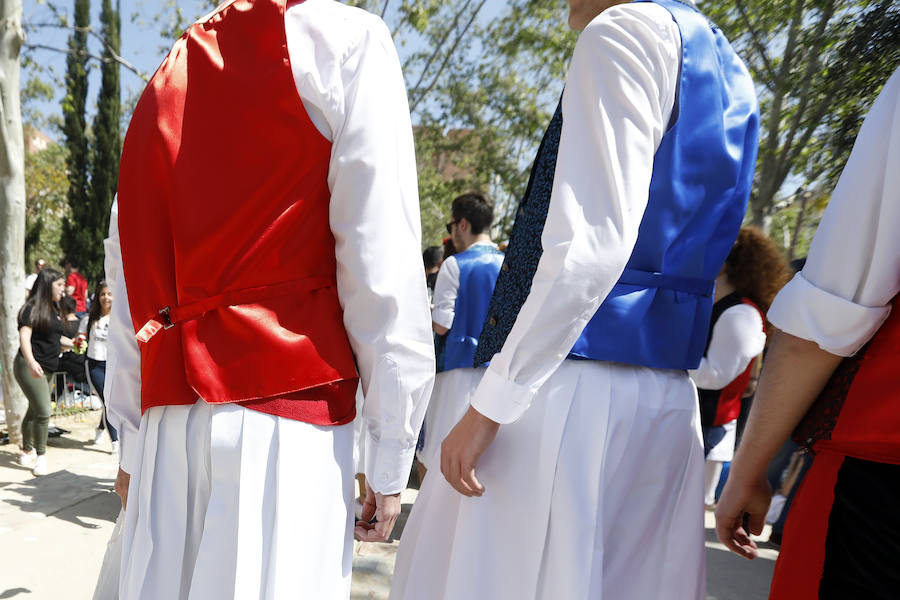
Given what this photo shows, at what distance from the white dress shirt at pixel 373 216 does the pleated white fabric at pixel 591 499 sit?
0.67 feet

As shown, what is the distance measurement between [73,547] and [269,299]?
3638mm

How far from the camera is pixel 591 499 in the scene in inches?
51.0

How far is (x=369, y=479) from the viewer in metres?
1.39

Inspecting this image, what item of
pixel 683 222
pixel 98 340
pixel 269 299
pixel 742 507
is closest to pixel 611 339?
pixel 683 222

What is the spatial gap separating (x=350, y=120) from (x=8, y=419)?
667 cm

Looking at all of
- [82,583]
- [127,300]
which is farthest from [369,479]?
[82,583]

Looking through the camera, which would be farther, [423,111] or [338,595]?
[423,111]

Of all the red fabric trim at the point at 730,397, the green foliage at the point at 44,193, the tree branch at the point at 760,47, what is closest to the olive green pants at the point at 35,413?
the red fabric trim at the point at 730,397

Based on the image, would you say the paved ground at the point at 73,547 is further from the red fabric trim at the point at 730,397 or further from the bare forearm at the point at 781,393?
the bare forearm at the point at 781,393

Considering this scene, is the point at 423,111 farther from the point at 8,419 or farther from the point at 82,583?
the point at 82,583

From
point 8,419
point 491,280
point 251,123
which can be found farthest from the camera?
point 8,419

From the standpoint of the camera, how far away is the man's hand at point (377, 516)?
1.38m

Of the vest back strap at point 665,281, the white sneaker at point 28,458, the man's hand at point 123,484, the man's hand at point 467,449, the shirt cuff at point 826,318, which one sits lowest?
the white sneaker at point 28,458

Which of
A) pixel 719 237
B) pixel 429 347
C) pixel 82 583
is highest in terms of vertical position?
pixel 719 237
